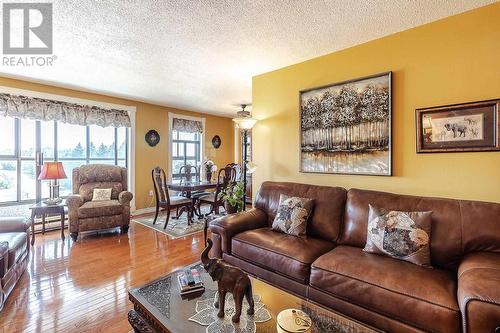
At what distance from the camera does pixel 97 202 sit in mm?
3885

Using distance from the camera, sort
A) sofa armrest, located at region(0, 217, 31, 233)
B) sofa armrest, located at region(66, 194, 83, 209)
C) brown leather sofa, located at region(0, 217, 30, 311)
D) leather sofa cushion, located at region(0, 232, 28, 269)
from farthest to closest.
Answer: sofa armrest, located at region(66, 194, 83, 209) → sofa armrest, located at region(0, 217, 31, 233) → leather sofa cushion, located at region(0, 232, 28, 269) → brown leather sofa, located at region(0, 217, 30, 311)

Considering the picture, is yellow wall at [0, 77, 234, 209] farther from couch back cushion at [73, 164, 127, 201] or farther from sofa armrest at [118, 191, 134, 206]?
sofa armrest at [118, 191, 134, 206]

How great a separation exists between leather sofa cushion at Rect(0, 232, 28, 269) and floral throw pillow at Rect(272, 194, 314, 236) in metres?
2.31

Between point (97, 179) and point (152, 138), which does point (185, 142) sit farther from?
point (97, 179)

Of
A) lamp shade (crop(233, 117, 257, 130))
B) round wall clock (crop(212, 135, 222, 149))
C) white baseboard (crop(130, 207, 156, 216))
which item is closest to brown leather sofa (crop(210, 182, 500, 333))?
lamp shade (crop(233, 117, 257, 130))

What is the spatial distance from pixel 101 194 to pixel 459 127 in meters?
4.74

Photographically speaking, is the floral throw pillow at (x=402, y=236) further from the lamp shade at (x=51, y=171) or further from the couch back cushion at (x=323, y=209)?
the lamp shade at (x=51, y=171)

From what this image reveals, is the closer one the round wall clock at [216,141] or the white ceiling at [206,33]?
the white ceiling at [206,33]

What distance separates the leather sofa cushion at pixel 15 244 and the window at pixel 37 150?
207 centimetres

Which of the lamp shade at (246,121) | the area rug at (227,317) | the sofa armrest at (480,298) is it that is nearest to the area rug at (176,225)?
the lamp shade at (246,121)

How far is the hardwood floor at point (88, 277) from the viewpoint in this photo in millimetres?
1825

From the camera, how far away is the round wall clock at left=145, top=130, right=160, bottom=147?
5434 millimetres

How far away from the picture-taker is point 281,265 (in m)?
1.97

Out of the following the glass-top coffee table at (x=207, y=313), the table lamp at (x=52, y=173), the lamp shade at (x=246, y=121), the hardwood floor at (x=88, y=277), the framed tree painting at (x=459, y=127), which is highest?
the lamp shade at (x=246, y=121)
